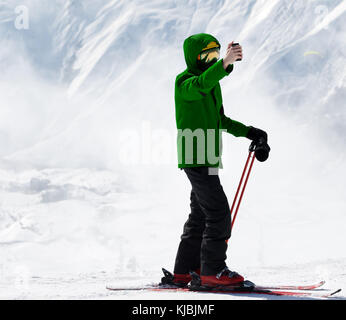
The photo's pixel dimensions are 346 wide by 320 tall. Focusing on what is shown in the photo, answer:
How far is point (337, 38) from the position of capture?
51.8 meters

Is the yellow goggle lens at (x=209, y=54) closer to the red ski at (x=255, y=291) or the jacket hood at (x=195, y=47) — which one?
the jacket hood at (x=195, y=47)

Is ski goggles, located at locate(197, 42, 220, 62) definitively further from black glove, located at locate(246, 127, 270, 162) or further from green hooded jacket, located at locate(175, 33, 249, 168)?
black glove, located at locate(246, 127, 270, 162)

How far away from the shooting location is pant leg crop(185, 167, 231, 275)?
143 inches

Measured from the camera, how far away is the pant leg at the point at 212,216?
11.9 feet

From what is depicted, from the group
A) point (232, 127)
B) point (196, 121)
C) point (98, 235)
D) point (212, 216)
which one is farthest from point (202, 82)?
point (98, 235)

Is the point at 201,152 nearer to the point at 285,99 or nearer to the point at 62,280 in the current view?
the point at 62,280

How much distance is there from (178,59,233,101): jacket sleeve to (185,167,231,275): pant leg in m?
0.52

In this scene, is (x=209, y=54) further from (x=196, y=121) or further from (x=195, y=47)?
(x=196, y=121)

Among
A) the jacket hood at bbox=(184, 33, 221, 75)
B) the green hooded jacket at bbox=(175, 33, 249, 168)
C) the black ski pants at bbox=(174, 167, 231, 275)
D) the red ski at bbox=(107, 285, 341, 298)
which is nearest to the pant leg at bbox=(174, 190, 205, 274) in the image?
the black ski pants at bbox=(174, 167, 231, 275)

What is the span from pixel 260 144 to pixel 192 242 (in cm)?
94

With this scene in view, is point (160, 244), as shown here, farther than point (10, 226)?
No
